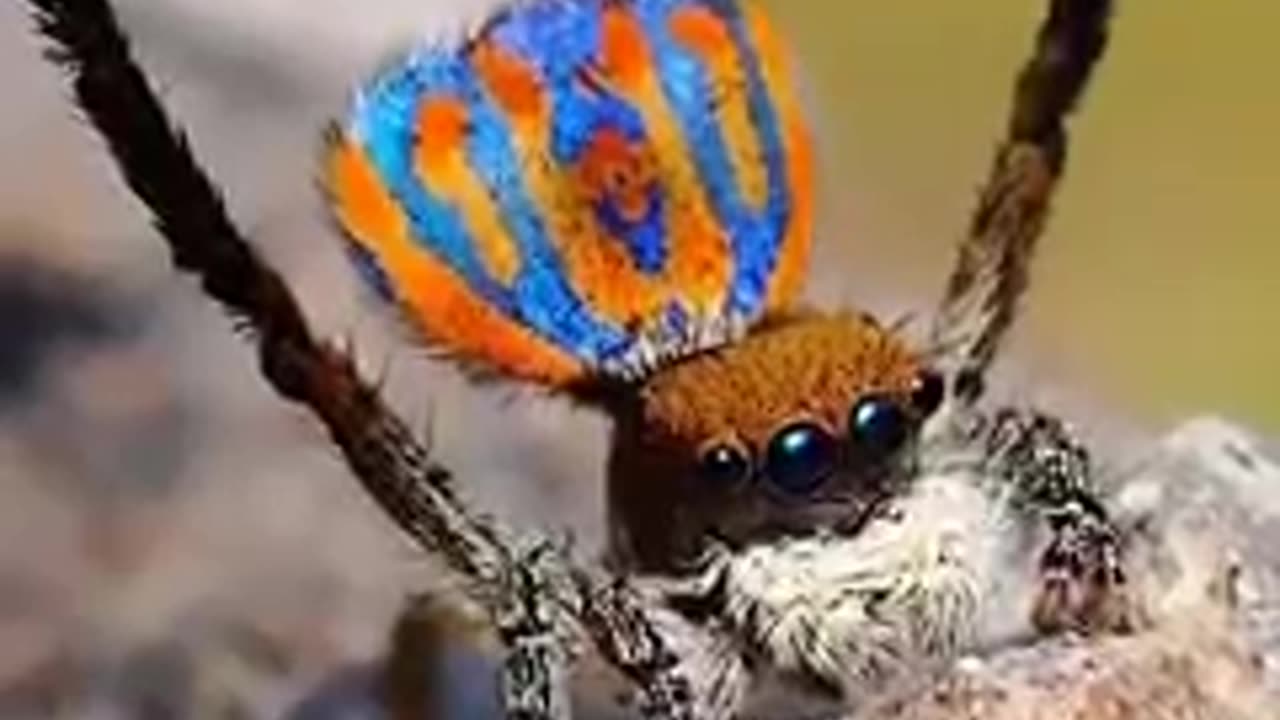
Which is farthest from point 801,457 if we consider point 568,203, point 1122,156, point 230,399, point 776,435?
point 1122,156

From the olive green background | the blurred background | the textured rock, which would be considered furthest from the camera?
the olive green background

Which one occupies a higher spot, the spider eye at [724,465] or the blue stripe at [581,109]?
the blue stripe at [581,109]

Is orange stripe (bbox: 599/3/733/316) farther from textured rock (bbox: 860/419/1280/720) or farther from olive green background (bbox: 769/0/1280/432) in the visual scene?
olive green background (bbox: 769/0/1280/432)

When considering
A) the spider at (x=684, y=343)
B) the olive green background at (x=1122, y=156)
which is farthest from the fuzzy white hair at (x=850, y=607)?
the olive green background at (x=1122, y=156)

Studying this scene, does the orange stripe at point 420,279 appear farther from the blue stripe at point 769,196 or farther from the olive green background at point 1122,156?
the olive green background at point 1122,156

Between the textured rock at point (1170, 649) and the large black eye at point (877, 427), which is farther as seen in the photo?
the large black eye at point (877, 427)

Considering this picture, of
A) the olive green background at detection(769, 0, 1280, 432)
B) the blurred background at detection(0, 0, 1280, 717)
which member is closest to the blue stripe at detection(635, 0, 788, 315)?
the blurred background at detection(0, 0, 1280, 717)

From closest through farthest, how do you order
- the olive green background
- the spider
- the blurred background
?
the spider < the blurred background < the olive green background

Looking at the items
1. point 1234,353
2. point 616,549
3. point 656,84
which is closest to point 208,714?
point 616,549
